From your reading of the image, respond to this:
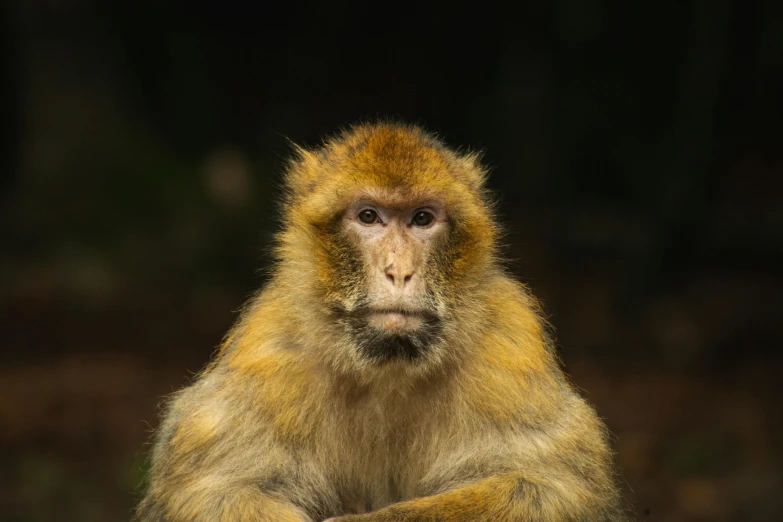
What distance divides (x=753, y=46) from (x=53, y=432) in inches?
347

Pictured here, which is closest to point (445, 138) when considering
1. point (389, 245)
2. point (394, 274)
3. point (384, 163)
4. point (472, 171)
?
point (472, 171)

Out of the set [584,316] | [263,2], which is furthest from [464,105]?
[584,316]

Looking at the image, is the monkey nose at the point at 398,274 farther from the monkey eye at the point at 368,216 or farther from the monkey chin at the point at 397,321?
the monkey eye at the point at 368,216

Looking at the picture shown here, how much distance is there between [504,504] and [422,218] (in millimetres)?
1428

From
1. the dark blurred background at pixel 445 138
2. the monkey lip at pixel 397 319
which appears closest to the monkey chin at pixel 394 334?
the monkey lip at pixel 397 319

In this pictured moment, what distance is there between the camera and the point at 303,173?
5.66 meters

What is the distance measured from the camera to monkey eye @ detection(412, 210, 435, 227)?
16.6ft

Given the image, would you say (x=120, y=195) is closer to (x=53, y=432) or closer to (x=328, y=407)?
(x=53, y=432)

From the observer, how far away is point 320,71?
54.0 ft

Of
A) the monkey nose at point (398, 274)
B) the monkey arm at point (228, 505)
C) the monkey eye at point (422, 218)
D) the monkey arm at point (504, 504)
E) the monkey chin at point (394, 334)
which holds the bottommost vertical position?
the monkey arm at point (228, 505)

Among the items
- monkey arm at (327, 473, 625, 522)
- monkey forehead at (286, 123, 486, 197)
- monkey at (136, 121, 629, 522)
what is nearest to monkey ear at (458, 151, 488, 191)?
monkey forehead at (286, 123, 486, 197)

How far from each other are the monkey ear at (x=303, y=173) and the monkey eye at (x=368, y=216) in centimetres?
50

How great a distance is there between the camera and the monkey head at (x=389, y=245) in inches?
187

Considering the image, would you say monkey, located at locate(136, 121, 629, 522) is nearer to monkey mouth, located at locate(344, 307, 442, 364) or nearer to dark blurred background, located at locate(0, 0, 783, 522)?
monkey mouth, located at locate(344, 307, 442, 364)
